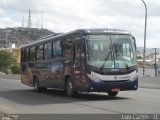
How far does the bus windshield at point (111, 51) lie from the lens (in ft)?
64.8

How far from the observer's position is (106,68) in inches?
774

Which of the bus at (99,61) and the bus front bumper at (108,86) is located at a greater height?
the bus at (99,61)

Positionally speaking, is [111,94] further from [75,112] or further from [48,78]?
[75,112]

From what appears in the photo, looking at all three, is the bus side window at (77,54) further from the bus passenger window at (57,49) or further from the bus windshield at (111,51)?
the bus passenger window at (57,49)

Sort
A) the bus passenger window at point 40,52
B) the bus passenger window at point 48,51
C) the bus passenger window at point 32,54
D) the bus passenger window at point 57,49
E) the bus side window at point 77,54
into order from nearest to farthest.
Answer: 1. the bus side window at point 77,54
2. the bus passenger window at point 57,49
3. the bus passenger window at point 48,51
4. the bus passenger window at point 40,52
5. the bus passenger window at point 32,54

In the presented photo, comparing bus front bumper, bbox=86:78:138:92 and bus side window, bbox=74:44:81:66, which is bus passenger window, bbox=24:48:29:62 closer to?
bus side window, bbox=74:44:81:66

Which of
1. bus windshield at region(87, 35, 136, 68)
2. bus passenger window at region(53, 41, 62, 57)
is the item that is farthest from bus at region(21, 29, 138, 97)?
bus passenger window at region(53, 41, 62, 57)

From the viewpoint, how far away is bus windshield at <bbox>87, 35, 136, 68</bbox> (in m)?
19.8

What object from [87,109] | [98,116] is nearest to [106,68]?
[87,109]

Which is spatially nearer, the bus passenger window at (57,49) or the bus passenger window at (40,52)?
the bus passenger window at (57,49)

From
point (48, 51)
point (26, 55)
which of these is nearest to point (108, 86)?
point (48, 51)

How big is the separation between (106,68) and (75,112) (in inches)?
173

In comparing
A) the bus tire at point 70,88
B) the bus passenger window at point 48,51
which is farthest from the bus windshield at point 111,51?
the bus passenger window at point 48,51

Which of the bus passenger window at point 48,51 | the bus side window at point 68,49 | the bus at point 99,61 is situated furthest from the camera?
the bus passenger window at point 48,51
